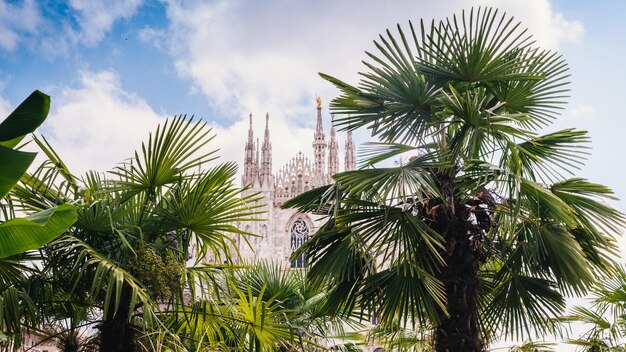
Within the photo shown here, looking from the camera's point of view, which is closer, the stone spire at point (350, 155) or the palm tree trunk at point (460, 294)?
the palm tree trunk at point (460, 294)

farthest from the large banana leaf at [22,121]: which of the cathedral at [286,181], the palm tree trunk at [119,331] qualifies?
the cathedral at [286,181]

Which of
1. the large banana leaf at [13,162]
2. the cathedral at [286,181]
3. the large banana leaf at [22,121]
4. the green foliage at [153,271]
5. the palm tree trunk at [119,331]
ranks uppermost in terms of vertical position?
the cathedral at [286,181]

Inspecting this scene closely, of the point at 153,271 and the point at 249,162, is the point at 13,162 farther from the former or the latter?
the point at 249,162

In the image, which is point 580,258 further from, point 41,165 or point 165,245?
point 41,165

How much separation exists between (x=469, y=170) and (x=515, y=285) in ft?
3.28

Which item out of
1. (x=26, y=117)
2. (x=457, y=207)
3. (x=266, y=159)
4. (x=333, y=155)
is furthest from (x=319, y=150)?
(x=26, y=117)

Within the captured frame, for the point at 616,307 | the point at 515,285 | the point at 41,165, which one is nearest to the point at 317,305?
the point at 515,285

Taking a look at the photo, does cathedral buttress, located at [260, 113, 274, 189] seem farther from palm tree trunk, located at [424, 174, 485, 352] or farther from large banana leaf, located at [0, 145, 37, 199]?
large banana leaf, located at [0, 145, 37, 199]

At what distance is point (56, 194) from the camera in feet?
14.5

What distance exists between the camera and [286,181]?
30.5 metres

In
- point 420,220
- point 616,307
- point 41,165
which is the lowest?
point 616,307

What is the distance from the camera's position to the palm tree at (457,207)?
14.4 feet

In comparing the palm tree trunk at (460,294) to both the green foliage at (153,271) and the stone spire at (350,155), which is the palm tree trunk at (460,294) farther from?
the stone spire at (350,155)

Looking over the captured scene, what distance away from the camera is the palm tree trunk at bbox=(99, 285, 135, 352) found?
163 inches
